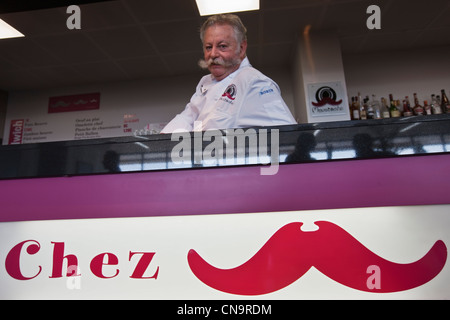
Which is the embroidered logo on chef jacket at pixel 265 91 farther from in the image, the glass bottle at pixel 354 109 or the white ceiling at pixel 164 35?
the glass bottle at pixel 354 109

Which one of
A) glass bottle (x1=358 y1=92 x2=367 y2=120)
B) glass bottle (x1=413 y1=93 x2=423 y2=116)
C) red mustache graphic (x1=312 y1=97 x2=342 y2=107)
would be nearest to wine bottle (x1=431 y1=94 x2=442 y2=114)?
glass bottle (x1=413 y1=93 x2=423 y2=116)

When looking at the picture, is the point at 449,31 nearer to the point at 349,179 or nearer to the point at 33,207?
the point at 349,179

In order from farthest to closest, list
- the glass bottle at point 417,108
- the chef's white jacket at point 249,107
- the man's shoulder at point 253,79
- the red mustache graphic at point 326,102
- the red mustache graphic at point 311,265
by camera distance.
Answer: the glass bottle at point 417,108, the red mustache graphic at point 326,102, the man's shoulder at point 253,79, the chef's white jacket at point 249,107, the red mustache graphic at point 311,265

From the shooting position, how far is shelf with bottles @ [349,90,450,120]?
148 inches

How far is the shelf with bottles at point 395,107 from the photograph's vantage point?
3.75 meters

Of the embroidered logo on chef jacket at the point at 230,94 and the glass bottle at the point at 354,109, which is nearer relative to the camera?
the embroidered logo on chef jacket at the point at 230,94

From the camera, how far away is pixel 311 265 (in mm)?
666

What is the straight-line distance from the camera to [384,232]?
659 mm

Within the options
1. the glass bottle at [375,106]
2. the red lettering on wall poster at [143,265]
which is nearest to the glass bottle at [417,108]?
the glass bottle at [375,106]

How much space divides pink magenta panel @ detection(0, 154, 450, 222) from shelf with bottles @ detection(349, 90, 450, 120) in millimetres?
3256

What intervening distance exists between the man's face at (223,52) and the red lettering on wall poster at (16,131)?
411 centimetres

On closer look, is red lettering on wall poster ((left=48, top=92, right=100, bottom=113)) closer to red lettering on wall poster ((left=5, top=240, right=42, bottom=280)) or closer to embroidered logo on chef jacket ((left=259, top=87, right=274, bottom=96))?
embroidered logo on chef jacket ((left=259, top=87, right=274, bottom=96))
